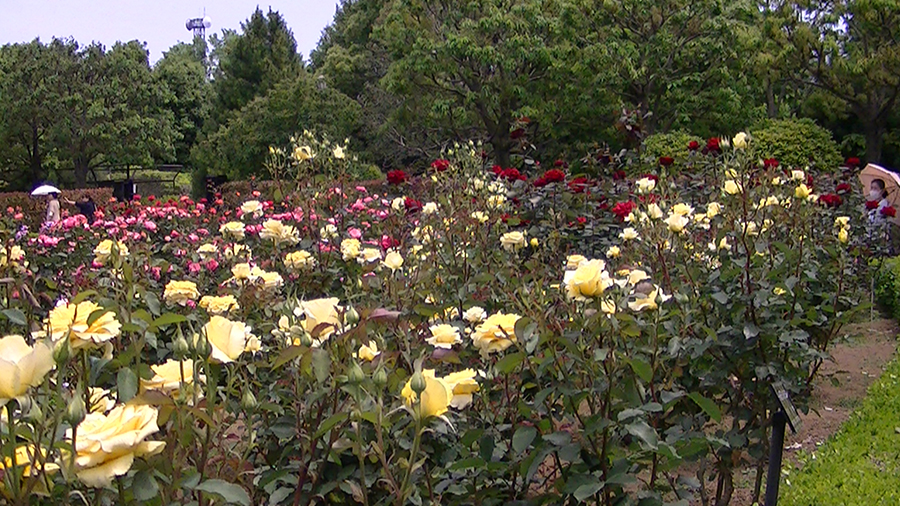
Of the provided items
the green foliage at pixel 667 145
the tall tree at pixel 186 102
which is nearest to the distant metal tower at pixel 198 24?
the tall tree at pixel 186 102

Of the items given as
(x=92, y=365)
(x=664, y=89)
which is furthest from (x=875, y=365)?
(x=664, y=89)

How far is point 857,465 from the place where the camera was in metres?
2.97

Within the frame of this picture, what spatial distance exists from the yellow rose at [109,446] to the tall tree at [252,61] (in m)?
23.3

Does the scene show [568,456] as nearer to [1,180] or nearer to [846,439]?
[846,439]

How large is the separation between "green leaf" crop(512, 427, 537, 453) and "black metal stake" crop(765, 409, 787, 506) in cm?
110

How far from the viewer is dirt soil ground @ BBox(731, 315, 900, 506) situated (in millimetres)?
3318

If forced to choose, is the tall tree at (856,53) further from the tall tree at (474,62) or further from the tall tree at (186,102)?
the tall tree at (186,102)

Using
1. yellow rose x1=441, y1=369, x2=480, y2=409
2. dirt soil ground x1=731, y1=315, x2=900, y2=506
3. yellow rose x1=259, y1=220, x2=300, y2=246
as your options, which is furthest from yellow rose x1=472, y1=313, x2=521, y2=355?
dirt soil ground x1=731, y1=315, x2=900, y2=506

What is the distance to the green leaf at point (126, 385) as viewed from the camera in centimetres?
100

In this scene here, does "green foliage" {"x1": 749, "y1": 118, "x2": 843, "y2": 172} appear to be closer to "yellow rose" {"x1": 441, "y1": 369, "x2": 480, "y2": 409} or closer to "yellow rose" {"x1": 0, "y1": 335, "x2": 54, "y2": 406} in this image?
"yellow rose" {"x1": 441, "y1": 369, "x2": 480, "y2": 409}

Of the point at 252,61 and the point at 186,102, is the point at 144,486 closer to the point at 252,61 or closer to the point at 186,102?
the point at 252,61

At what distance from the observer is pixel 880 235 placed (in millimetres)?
6883

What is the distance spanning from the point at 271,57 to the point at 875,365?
2145 cm

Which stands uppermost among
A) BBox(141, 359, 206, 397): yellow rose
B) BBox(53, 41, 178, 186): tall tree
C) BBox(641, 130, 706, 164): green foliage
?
BBox(53, 41, 178, 186): tall tree
